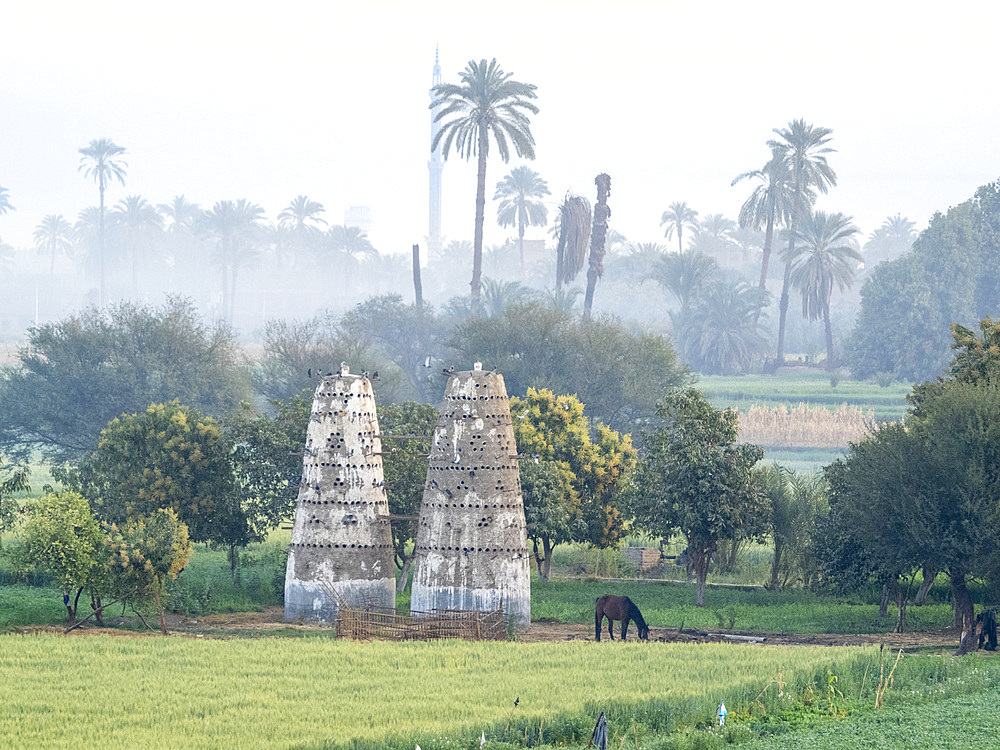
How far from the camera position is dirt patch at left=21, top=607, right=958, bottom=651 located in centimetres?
4075

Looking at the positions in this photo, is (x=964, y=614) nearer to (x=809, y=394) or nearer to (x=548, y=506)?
(x=548, y=506)

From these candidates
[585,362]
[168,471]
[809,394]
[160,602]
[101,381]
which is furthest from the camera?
[809,394]

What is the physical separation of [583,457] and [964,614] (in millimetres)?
19104

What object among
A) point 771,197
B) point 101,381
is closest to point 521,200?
point 771,197

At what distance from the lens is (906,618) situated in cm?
4391

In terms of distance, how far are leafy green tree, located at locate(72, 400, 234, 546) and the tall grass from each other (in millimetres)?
11000

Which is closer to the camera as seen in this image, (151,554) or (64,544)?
(64,544)

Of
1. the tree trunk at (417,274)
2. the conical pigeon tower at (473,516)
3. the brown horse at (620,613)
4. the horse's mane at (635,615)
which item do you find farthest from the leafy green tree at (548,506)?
the tree trunk at (417,274)

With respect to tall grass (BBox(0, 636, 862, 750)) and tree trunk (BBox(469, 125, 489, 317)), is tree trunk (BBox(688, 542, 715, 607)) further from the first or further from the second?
tree trunk (BBox(469, 125, 489, 317))

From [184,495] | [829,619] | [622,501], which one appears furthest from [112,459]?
[829,619]

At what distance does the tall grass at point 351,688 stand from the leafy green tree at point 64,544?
2.59 metres

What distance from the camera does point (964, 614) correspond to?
39656 mm

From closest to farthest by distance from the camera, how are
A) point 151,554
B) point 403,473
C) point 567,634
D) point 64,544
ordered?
point 64,544, point 151,554, point 567,634, point 403,473

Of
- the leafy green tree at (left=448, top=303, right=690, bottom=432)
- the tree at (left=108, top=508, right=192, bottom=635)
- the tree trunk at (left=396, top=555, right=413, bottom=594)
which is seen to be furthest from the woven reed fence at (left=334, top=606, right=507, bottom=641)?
the leafy green tree at (left=448, top=303, right=690, bottom=432)
